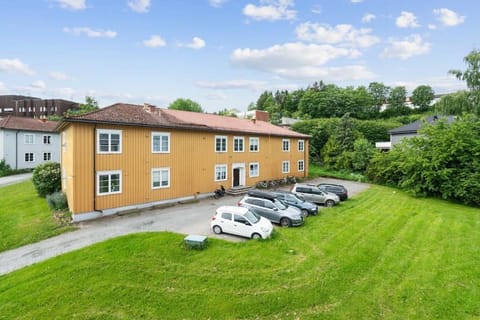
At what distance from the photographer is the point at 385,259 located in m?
11.3

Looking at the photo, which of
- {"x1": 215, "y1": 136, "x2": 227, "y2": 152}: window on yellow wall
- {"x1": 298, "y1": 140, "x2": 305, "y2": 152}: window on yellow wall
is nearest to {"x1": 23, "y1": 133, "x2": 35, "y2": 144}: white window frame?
{"x1": 215, "y1": 136, "x2": 227, "y2": 152}: window on yellow wall

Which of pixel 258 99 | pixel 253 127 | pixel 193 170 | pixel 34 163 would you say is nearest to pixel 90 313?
pixel 193 170

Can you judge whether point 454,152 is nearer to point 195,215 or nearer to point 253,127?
point 253,127

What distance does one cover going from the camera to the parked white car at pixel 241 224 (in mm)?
13023

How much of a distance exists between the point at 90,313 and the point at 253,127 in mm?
24020

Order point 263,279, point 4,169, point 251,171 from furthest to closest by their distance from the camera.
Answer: point 4,169, point 251,171, point 263,279

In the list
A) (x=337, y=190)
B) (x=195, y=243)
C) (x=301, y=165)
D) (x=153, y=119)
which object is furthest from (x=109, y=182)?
(x=301, y=165)

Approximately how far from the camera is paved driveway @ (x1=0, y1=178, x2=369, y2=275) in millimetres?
12148

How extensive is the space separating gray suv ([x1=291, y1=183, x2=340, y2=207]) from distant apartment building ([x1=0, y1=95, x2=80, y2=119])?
8500 cm

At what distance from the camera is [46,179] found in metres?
22.0

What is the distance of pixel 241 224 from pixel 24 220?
49.5 feet

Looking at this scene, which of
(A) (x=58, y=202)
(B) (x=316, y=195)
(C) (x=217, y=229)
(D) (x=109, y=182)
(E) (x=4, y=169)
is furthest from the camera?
(E) (x=4, y=169)

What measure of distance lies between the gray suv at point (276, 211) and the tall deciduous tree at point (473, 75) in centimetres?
1912

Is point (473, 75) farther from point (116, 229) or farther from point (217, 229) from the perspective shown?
point (116, 229)
